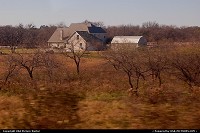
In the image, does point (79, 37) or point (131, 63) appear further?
point (79, 37)

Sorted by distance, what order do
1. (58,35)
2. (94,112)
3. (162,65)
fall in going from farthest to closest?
1. (58,35)
2. (162,65)
3. (94,112)

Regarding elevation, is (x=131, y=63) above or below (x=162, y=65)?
above

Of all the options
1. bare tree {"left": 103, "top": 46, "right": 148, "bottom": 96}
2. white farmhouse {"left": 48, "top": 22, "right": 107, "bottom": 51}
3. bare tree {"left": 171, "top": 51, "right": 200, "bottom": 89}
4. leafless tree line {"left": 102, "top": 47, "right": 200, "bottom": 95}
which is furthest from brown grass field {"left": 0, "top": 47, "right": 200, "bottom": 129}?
white farmhouse {"left": 48, "top": 22, "right": 107, "bottom": 51}

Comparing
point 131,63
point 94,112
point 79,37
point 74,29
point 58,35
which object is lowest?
point 131,63

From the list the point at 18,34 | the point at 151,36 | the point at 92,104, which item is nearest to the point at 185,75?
the point at 92,104

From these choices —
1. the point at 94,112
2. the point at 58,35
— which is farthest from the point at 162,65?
the point at 58,35

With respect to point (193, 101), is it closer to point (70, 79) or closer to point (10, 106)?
point (10, 106)

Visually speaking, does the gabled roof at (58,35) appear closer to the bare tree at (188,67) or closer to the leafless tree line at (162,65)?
the leafless tree line at (162,65)

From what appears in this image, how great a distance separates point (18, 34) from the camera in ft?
271

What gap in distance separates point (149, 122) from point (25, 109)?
114 inches

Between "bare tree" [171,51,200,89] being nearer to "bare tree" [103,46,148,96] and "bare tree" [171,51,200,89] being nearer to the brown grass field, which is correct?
"bare tree" [103,46,148,96]

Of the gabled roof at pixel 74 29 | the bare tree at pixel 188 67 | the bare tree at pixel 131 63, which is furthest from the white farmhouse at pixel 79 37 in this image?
the bare tree at pixel 188 67

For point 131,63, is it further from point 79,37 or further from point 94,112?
point 79,37

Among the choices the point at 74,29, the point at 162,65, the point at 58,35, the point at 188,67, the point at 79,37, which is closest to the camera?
the point at 188,67
